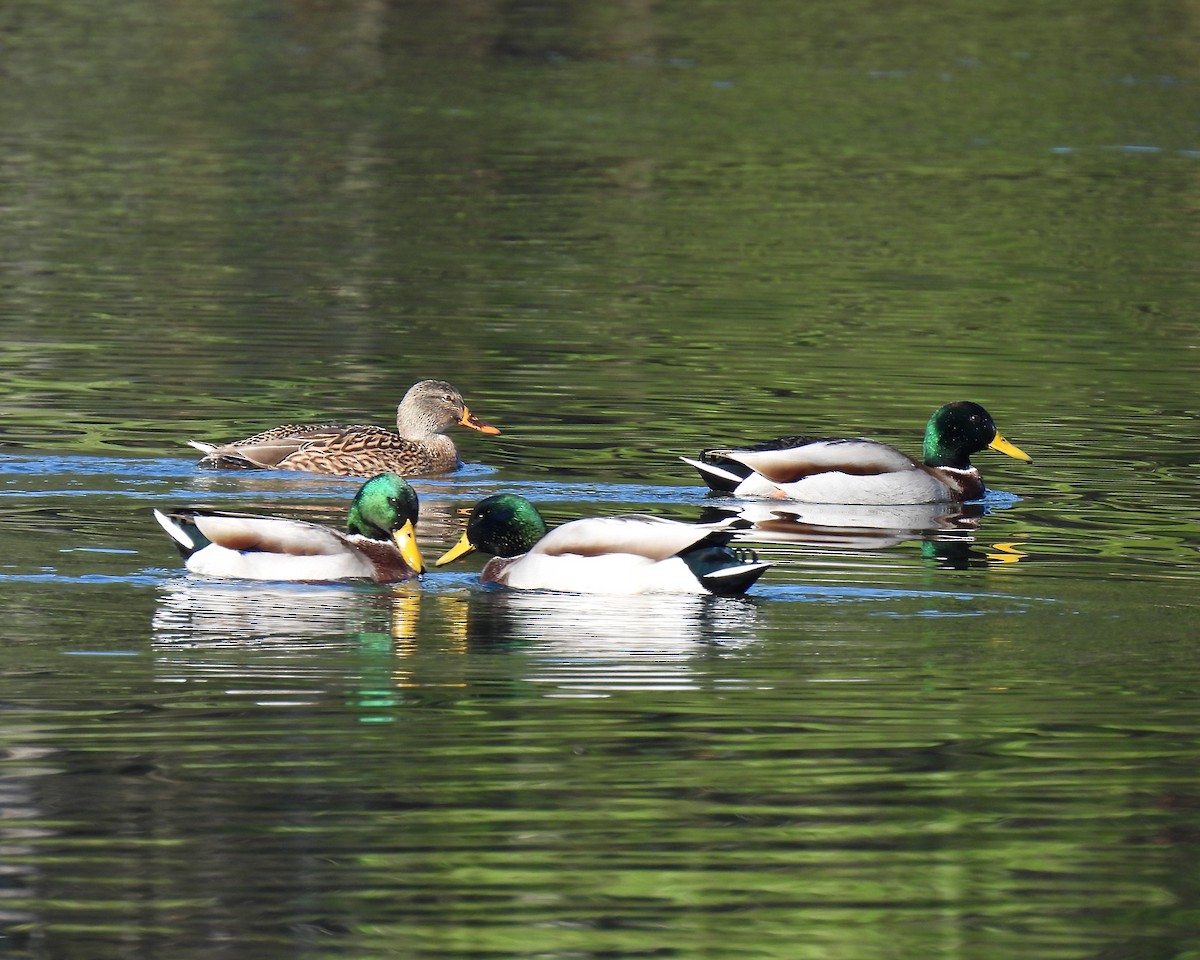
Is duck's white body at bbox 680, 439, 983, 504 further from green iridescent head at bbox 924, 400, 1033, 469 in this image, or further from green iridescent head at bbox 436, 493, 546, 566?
green iridescent head at bbox 436, 493, 546, 566

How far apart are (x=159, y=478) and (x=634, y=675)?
5.38 m

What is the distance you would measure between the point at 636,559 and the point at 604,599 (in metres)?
0.24

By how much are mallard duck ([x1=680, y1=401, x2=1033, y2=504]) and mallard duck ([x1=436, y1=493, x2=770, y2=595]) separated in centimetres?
268

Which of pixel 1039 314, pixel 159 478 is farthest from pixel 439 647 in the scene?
pixel 1039 314

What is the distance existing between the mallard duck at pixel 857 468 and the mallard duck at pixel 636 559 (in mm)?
2675

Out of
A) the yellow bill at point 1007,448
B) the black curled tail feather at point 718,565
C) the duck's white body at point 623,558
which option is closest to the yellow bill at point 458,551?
the duck's white body at point 623,558

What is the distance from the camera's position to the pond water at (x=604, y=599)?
25.1 feet

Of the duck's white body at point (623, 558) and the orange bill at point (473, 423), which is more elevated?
the orange bill at point (473, 423)

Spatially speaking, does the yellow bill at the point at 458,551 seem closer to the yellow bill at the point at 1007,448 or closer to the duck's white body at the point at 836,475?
the duck's white body at the point at 836,475

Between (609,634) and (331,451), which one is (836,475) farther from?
(609,634)

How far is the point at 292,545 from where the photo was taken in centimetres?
1226

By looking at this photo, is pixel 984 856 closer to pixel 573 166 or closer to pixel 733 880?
pixel 733 880

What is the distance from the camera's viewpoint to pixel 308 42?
157 ft

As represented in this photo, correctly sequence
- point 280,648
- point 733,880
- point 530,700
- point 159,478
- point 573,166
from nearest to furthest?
point 733,880, point 530,700, point 280,648, point 159,478, point 573,166
